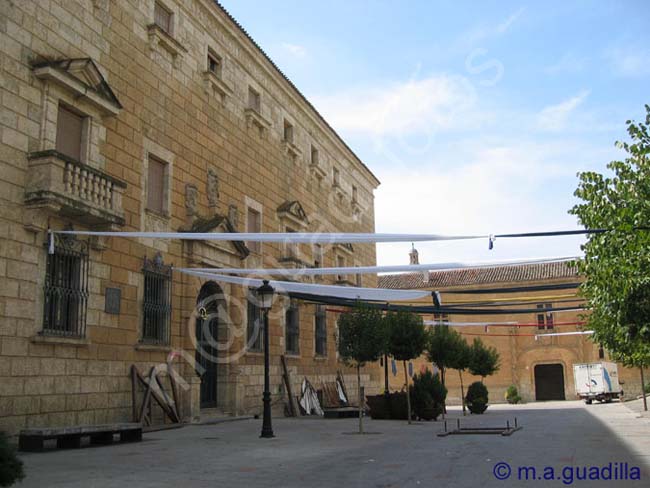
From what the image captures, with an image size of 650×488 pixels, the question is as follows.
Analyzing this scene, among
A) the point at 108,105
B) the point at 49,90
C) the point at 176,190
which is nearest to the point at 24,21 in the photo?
A: the point at 49,90

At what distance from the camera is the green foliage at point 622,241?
34.7ft

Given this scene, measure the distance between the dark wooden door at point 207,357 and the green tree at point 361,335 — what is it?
358 centimetres

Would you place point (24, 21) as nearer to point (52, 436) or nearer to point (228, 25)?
point (52, 436)

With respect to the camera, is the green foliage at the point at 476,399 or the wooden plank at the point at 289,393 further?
the green foliage at the point at 476,399

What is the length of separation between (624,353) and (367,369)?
14.6 m

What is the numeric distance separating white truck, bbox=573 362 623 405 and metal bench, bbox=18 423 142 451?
100 feet

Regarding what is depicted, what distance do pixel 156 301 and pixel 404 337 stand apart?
6753mm

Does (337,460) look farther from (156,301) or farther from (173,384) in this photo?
(156,301)

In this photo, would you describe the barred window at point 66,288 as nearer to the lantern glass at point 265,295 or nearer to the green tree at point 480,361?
the lantern glass at point 265,295

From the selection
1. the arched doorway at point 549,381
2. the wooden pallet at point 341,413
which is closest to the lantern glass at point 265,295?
the wooden pallet at point 341,413

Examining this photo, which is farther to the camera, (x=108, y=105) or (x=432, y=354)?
(x=432, y=354)

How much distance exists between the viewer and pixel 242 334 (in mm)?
18266

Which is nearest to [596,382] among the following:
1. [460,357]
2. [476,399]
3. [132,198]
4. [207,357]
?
[476,399]

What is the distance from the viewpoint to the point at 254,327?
63.3 feet
